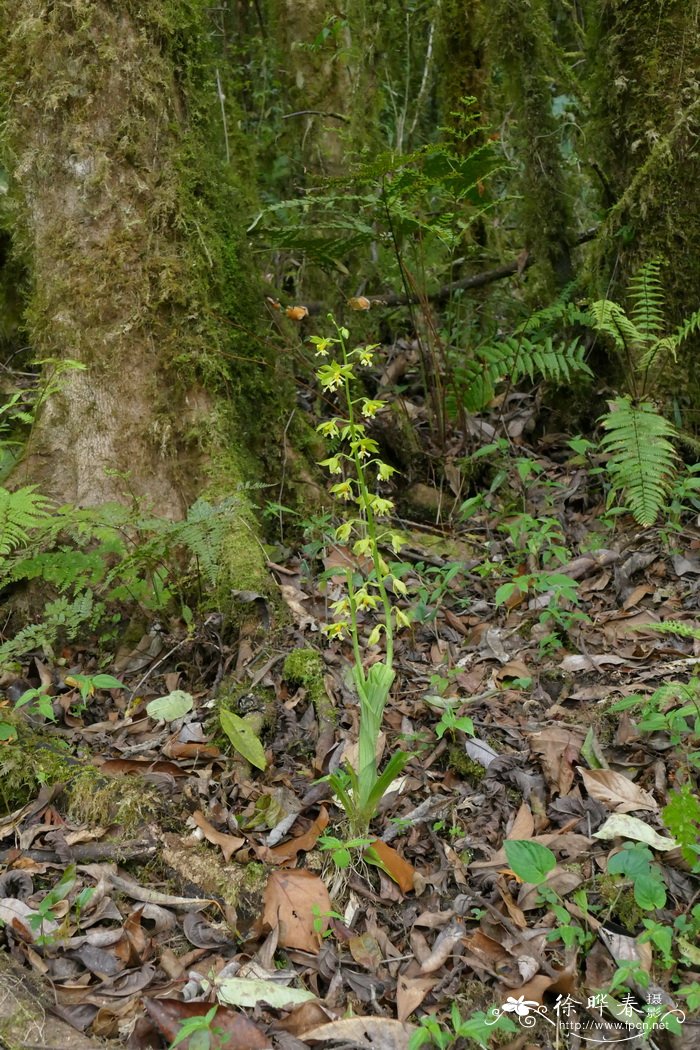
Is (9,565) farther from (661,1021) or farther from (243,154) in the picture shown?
(243,154)

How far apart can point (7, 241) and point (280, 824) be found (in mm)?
4035

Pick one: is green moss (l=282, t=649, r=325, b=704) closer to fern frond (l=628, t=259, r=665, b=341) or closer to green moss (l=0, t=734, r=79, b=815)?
green moss (l=0, t=734, r=79, b=815)

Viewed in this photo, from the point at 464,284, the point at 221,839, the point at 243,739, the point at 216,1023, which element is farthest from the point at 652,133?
the point at 216,1023

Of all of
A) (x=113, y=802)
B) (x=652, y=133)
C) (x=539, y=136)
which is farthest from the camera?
(x=539, y=136)

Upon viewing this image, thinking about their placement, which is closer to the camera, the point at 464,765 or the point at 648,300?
the point at 464,765

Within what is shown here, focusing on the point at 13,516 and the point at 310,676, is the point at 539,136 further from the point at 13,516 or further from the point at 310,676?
the point at 13,516

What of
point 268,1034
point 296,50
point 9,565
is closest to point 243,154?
point 296,50

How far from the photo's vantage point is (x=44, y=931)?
2.33 meters

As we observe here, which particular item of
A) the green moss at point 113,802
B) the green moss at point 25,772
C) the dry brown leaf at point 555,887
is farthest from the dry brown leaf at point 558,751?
the green moss at point 25,772

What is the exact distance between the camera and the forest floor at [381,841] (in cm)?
214

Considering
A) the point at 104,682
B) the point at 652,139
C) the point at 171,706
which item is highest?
the point at 652,139

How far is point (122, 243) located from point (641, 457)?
238cm

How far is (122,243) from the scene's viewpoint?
11.6 feet

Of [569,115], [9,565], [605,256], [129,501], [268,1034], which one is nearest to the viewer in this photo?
[268,1034]
